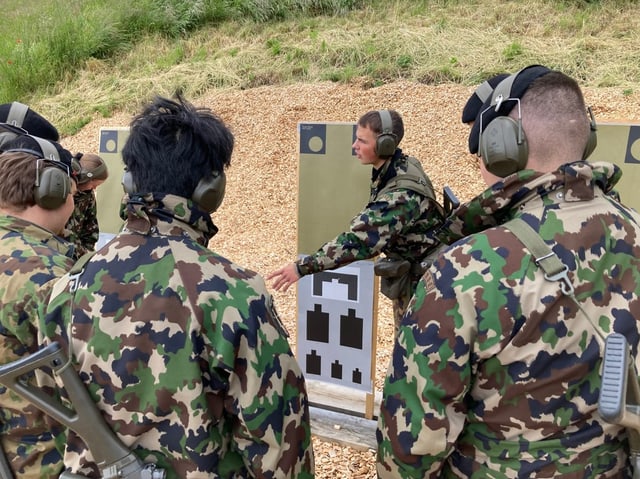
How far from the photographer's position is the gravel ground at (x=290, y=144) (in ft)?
25.0

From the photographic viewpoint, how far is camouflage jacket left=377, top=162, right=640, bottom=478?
4.38ft

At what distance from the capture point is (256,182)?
30.4 feet

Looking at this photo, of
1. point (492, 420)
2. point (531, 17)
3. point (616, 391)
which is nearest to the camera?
point (616, 391)

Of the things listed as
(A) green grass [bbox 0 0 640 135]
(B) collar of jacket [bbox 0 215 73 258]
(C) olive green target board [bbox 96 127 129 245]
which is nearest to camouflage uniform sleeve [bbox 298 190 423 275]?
(B) collar of jacket [bbox 0 215 73 258]

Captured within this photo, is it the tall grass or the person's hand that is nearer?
the person's hand

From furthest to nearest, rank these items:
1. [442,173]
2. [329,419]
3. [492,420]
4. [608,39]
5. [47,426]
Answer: [608,39] < [442,173] < [329,419] < [47,426] < [492,420]

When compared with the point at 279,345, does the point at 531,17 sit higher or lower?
higher

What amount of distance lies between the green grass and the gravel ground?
1.98ft

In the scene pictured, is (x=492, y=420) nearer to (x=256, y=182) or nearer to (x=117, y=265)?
(x=117, y=265)

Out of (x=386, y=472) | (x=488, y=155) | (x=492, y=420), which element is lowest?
(x=386, y=472)

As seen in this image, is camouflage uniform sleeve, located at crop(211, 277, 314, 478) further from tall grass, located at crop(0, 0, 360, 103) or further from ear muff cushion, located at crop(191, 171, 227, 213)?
tall grass, located at crop(0, 0, 360, 103)

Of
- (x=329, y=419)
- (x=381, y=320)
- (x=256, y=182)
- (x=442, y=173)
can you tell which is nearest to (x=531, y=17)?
(x=442, y=173)

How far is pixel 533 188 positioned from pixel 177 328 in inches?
43.3

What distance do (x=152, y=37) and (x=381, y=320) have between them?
505 inches
